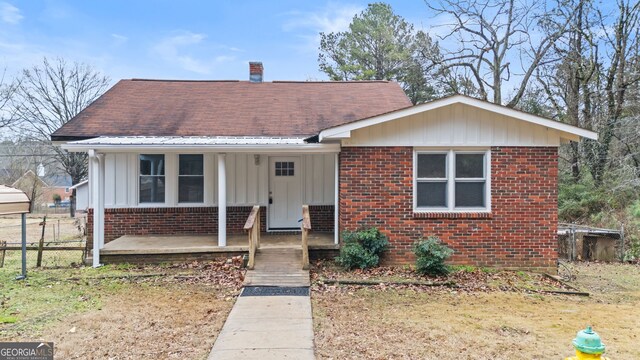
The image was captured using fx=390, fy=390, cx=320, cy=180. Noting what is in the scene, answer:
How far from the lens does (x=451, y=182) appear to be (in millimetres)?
8031

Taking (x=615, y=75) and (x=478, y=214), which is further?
(x=615, y=75)

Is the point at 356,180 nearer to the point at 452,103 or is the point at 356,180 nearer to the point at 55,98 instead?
the point at 452,103

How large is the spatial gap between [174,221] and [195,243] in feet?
5.10

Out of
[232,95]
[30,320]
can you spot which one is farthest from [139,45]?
[30,320]

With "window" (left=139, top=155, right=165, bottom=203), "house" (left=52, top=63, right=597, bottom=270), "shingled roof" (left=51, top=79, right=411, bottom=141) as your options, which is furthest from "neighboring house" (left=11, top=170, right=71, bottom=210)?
"house" (left=52, top=63, right=597, bottom=270)

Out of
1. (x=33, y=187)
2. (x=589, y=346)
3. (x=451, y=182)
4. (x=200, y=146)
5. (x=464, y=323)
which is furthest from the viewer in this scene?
(x=33, y=187)

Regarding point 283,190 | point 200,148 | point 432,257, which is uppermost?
point 200,148

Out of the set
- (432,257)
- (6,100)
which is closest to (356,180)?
(432,257)

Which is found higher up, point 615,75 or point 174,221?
point 615,75

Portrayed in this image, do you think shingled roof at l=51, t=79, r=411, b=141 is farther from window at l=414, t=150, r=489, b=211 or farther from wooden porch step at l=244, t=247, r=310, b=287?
window at l=414, t=150, r=489, b=211

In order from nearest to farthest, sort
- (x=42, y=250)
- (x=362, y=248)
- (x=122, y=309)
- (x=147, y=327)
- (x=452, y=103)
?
(x=147, y=327) → (x=122, y=309) → (x=452, y=103) → (x=362, y=248) → (x=42, y=250)

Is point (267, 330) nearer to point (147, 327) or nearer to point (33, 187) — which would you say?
point (147, 327)

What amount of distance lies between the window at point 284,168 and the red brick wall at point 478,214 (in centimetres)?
283

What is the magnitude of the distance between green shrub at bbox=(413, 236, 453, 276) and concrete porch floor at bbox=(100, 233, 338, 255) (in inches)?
72.9
